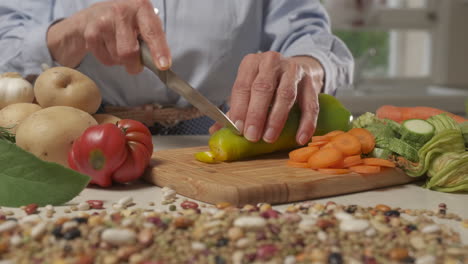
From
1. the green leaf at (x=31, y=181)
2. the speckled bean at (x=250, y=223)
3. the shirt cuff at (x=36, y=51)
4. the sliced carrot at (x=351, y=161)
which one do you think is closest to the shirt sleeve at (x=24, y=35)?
the shirt cuff at (x=36, y=51)

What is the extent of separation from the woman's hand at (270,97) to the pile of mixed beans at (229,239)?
452 mm

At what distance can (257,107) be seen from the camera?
134cm

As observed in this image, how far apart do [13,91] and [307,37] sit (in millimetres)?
945

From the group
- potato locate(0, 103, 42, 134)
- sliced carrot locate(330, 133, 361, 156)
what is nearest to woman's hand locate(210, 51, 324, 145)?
sliced carrot locate(330, 133, 361, 156)

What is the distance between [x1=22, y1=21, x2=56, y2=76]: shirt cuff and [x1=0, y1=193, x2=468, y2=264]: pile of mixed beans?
82 centimetres

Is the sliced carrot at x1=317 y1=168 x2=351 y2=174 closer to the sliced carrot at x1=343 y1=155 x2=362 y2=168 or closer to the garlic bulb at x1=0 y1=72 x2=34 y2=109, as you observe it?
the sliced carrot at x1=343 y1=155 x2=362 y2=168

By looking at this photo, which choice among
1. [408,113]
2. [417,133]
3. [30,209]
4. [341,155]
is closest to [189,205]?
[30,209]

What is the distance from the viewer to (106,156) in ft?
3.68

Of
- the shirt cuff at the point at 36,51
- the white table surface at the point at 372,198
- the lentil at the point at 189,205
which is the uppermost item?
the shirt cuff at the point at 36,51

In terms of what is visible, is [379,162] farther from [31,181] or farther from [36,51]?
[36,51]

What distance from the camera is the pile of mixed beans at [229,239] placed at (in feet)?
2.47

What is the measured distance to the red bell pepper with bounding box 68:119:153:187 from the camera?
1122 millimetres

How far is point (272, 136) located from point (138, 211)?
48 centimetres

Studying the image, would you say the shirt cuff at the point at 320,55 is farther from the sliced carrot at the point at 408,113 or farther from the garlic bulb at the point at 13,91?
the garlic bulb at the point at 13,91
